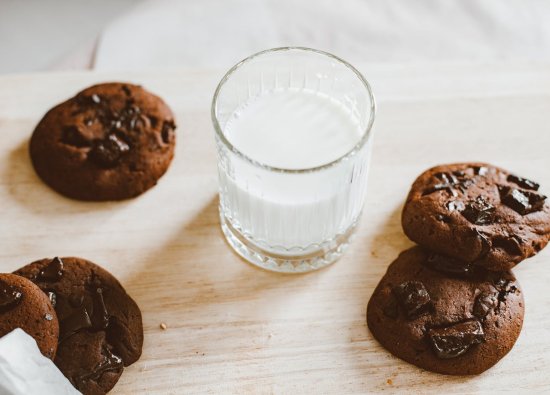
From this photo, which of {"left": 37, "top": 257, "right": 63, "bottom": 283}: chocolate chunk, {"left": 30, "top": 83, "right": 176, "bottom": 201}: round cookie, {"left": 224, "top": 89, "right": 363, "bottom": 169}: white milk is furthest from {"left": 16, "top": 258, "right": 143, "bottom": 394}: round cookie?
{"left": 224, "top": 89, "right": 363, "bottom": 169}: white milk

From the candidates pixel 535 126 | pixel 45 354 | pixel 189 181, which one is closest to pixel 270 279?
pixel 189 181

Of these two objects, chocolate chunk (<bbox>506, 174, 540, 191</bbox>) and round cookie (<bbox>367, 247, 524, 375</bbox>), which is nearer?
round cookie (<bbox>367, 247, 524, 375</bbox>)

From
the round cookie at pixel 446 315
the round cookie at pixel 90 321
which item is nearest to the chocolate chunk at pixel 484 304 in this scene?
the round cookie at pixel 446 315

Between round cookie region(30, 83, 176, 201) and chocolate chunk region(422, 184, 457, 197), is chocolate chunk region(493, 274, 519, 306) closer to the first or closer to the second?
chocolate chunk region(422, 184, 457, 197)

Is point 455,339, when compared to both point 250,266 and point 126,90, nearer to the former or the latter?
point 250,266

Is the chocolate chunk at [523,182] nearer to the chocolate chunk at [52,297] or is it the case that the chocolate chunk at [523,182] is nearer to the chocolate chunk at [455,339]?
the chocolate chunk at [455,339]

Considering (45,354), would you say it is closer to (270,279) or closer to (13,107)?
(270,279)
